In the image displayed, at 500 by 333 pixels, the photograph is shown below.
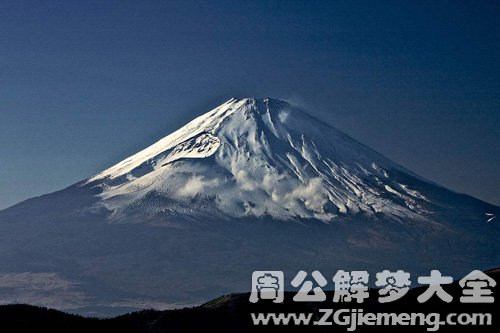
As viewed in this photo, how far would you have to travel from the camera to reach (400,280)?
76500 millimetres

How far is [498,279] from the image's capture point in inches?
3031

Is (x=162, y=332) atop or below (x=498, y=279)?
below

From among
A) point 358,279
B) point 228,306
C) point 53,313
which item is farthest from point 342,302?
point 53,313

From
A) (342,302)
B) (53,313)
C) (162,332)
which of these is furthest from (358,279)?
(53,313)

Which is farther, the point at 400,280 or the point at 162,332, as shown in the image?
the point at 400,280

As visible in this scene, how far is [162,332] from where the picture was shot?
7106cm

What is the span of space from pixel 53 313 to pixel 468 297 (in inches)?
1084

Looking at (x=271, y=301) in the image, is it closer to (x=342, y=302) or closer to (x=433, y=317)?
(x=342, y=302)

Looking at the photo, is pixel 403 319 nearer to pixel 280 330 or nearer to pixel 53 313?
pixel 280 330

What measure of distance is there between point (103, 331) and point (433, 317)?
21266 millimetres

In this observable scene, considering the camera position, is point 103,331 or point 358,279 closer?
point 103,331

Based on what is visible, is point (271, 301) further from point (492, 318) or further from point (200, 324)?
point (492, 318)

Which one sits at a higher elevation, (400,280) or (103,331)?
(400,280)

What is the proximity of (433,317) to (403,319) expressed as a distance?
195 centimetres
